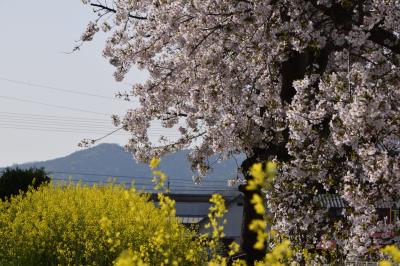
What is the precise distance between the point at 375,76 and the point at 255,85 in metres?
2.80

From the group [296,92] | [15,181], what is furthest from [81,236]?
[15,181]

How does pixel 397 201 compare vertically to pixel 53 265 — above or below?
above

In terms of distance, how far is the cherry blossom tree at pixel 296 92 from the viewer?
28.8 feet

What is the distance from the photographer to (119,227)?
13.5 meters

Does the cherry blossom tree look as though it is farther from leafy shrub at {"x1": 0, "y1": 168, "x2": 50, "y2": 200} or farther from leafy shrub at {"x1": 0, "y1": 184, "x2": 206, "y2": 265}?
leafy shrub at {"x1": 0, "y1": 168, "x2": 50, "y2": 200}

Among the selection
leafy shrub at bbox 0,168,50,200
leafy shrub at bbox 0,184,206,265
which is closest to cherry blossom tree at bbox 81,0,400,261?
leafy shrub at bbox 0,184,206,265

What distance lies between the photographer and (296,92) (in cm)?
1118

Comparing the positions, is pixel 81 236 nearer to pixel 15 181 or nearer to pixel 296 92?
pixel 296 92

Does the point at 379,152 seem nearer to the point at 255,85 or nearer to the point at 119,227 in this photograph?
the point at 255,85

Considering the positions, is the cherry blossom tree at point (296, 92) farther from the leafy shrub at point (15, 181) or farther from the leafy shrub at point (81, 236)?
the leafy shrub at point (15, 181)

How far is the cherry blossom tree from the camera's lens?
8.78 metres

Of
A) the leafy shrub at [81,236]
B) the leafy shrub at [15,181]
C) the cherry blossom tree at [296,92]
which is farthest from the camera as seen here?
the leafy shrub at [15,181]

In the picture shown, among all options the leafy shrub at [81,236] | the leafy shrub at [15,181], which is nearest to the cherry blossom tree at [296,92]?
the leafy shrub at [81,236]

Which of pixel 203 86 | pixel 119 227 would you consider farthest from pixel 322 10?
pixel 119 227
